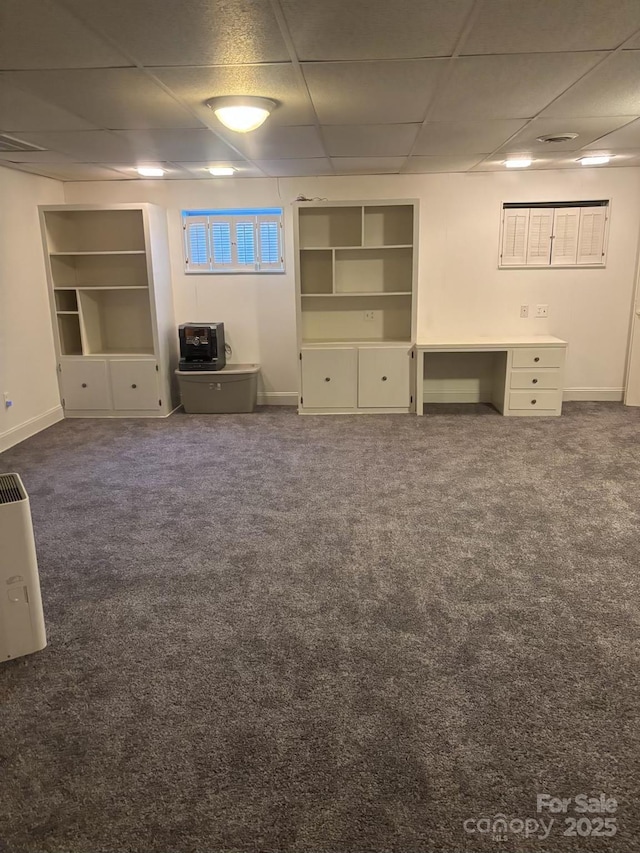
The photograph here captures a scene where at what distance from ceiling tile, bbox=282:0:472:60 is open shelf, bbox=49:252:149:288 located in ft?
14.1

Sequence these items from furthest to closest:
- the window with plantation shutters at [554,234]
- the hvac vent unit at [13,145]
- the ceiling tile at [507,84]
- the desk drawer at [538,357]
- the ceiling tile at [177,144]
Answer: the window with plantation shutters at [554,234] → the desk drawer at [538,357] → the hvac vent unit at [13,145] → the ceiling tile at [177,144] → the ceiling tile at [507,84]

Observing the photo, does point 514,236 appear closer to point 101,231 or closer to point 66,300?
point 101,231

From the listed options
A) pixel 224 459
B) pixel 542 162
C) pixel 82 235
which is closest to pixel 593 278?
pixel 542 162

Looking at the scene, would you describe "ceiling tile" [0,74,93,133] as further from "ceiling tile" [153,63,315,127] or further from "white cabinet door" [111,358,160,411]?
"white cabinet door" [111,358,160,411]

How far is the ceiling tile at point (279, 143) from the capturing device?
3.98m

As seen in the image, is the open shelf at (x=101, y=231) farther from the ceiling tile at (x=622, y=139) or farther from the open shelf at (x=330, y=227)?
the ceiling tile at (x=622, y=139)

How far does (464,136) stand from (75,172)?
11.7ft

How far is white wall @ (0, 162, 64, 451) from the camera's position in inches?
207

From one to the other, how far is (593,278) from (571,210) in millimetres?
720

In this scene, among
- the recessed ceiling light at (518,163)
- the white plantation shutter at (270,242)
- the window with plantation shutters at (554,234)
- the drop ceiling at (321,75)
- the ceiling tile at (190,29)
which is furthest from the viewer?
the white plantation shutter at (270,242)

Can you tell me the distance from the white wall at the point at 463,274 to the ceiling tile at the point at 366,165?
22 cm

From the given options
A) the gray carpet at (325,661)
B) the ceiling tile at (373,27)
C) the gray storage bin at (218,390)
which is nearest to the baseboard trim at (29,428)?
the gray carpet at (325,661)

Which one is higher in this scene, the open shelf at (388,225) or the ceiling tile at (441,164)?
the ceiling tile at (441,164)

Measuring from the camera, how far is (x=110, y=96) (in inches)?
121
